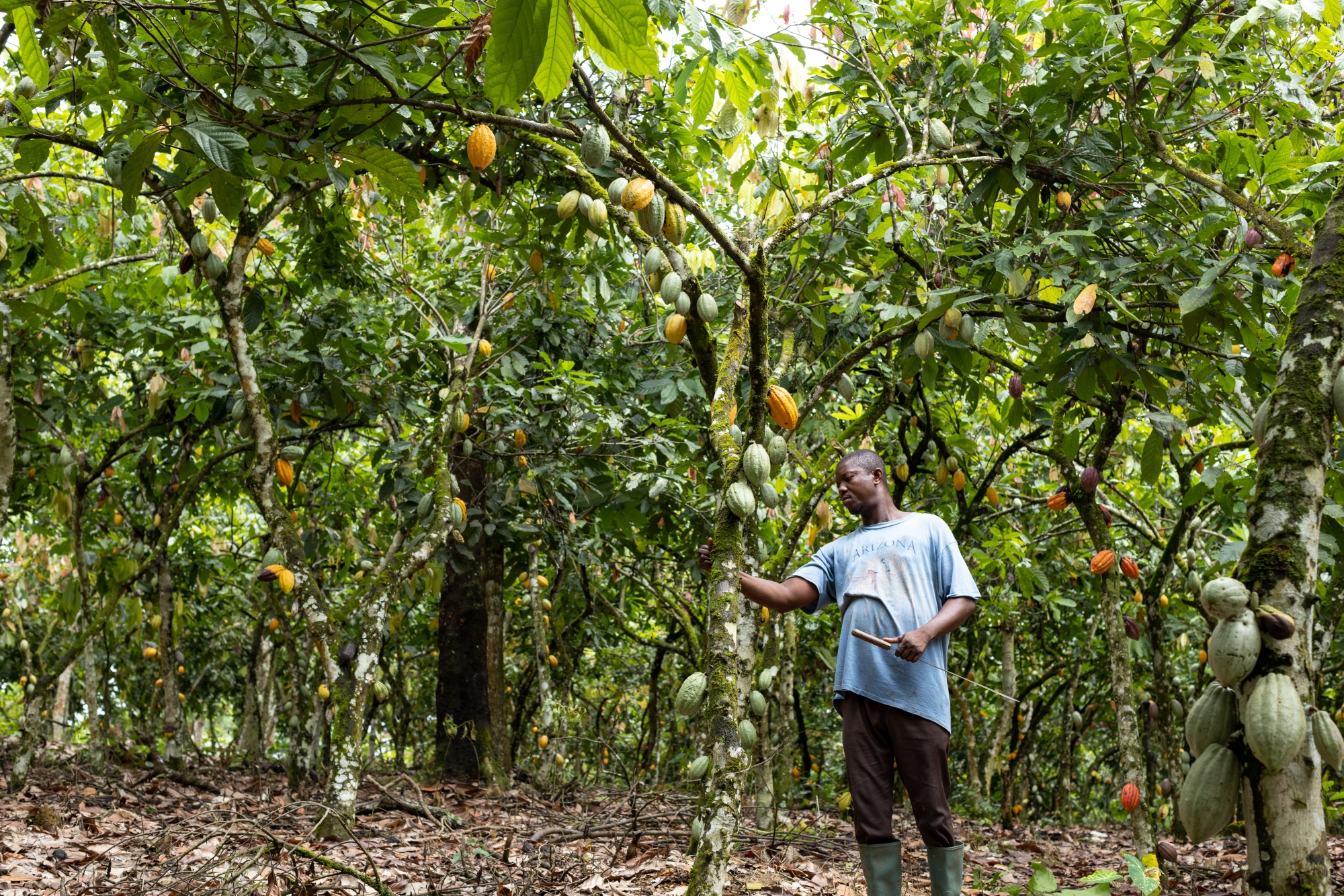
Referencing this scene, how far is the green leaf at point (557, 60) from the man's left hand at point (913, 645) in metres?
1.60

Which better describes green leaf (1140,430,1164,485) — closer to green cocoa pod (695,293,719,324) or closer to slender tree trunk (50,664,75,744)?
green cocoa pod (695,293,719,324)

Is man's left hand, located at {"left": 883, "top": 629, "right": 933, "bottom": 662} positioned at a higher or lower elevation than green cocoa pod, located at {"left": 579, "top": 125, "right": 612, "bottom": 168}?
lower

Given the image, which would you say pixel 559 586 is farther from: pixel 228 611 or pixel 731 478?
pixel 228 611

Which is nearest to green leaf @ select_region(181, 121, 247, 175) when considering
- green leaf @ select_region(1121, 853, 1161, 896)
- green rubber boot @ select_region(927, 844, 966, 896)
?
green rubber boot @ select_region(927, 844, 966, 896)

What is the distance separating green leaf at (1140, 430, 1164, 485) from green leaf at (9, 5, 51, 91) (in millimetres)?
3354

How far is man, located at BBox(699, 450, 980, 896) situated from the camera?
8.25ft

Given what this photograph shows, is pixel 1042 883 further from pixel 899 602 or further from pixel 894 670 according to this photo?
pixel 899 602

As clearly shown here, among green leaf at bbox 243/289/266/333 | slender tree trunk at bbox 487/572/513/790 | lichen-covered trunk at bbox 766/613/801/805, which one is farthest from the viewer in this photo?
slender tree trunk at bbox 487/572/513/790

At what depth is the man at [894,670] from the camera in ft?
8.25

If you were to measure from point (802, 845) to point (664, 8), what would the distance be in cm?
324

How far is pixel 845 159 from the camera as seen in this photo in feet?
11.8

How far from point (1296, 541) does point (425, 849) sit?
263 centimetres

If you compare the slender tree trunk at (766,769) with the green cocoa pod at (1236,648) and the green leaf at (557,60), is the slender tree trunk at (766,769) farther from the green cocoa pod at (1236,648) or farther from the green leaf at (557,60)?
the green leaf at (557,60)

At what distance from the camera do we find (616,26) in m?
1.10
